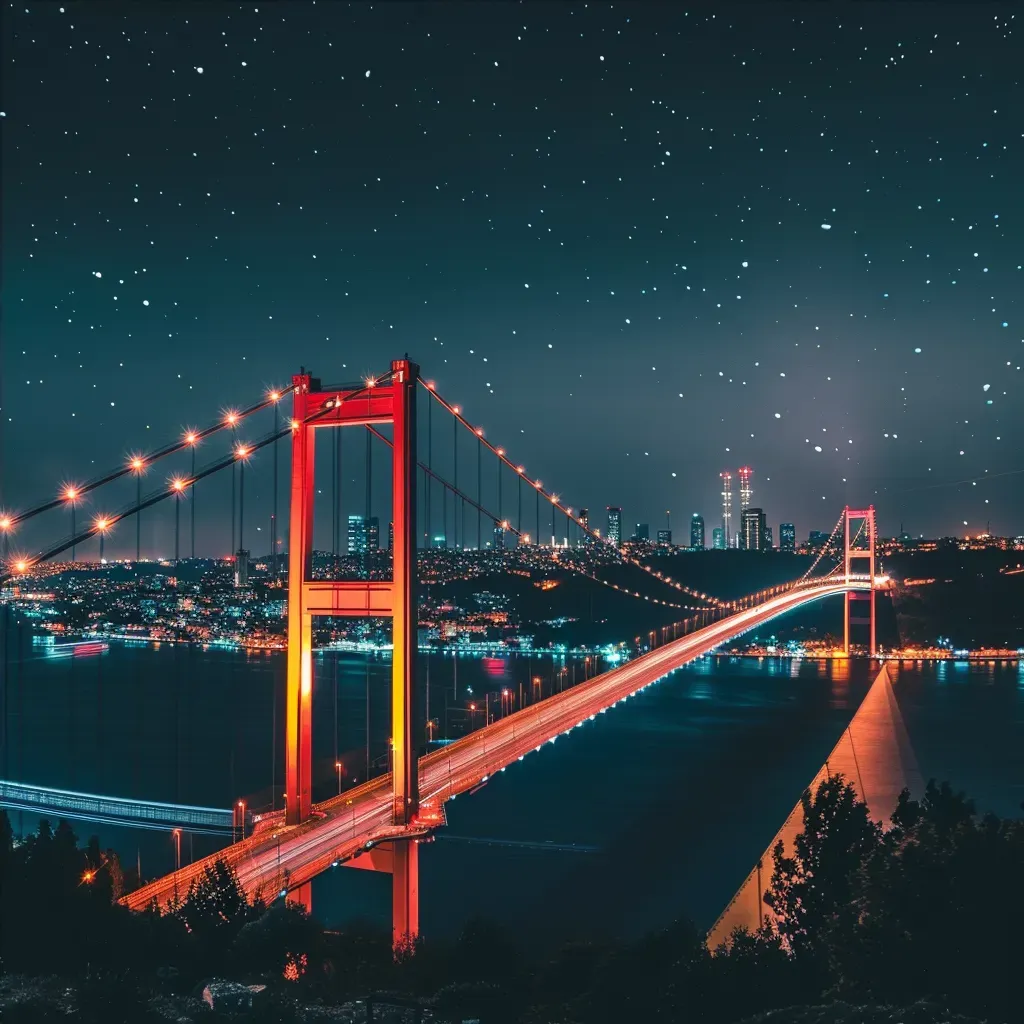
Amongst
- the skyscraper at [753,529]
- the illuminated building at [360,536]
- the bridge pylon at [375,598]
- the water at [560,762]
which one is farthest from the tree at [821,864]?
the skyscraper at [753,529]

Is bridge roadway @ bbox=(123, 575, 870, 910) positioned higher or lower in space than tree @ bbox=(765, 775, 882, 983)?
higher

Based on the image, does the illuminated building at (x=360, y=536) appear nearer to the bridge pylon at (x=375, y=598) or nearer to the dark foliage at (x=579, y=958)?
the bridge pylon at (x=375, y=598)

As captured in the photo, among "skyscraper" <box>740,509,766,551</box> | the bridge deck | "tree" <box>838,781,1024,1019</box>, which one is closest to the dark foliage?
"tree" <box>838,781,1024,1019</box>

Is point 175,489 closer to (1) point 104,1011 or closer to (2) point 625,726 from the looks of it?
(1) point 104,1011

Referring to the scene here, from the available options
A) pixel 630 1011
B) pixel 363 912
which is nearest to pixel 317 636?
pixel 363 912

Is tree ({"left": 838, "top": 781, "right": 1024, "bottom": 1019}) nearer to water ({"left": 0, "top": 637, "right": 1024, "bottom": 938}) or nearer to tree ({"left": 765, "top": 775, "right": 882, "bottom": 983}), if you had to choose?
tree ({"left": 765, "top": 775, "right": 882, "bottom": 983})

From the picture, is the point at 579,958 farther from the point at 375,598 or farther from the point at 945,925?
the point at 375,598
